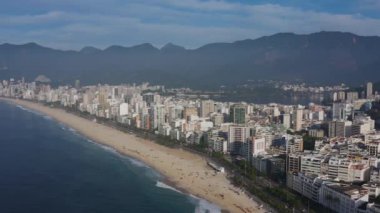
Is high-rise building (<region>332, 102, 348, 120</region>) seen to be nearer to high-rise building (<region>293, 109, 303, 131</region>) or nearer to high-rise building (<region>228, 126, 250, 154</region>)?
high-rise building (<region>293, 109, 303, 131</region>)

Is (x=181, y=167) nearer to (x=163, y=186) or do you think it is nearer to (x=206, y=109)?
(x=163, y=186)

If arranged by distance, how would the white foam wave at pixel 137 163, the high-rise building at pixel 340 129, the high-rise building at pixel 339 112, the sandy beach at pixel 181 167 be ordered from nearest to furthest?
the sandy beach at pixel 181 167 < the white foam wave at pixel 137 163 < the high-rise building at pixel 340 129 < the high-rise building at pixel 339 112

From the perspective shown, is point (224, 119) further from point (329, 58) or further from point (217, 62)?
point (217, 62)

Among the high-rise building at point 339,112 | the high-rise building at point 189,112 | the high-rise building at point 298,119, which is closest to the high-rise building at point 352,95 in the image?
the high-rise building at point 339,112

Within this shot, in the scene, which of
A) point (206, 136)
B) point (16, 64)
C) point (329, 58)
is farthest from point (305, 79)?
point (16, 64)

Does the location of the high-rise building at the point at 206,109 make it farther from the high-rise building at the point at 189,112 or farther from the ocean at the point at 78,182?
the ocean at the point at 78,182

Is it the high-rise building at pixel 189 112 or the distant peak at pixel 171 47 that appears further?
the distant peak at pixel 171 47

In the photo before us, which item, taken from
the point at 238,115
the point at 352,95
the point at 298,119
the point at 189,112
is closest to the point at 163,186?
the point at 238,115
